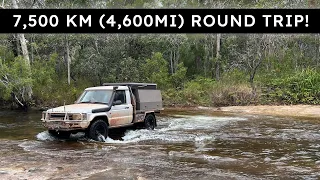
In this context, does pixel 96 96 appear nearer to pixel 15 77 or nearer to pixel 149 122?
pixel 149 122

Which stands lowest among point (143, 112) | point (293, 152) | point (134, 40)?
point (293, 152)

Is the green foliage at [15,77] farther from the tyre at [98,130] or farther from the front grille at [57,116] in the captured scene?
the tyre at [98,130]

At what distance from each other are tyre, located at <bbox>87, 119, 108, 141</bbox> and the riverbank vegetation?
43.5ft

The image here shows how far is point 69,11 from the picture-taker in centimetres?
1412

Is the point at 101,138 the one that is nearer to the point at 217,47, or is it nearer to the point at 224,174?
the point at 224,174

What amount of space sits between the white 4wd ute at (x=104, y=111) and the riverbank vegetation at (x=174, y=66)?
11.8 m

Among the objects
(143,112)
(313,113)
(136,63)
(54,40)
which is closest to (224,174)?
(143,112)

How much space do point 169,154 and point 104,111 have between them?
3.13 metres

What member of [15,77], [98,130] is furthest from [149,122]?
[15,77]

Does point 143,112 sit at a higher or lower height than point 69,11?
lower

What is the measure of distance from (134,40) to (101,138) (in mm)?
23039

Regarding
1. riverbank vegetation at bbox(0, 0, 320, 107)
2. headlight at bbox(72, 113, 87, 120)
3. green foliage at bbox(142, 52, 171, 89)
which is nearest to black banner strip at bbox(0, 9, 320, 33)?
headlight at bbox(72, 113, 87, 120)

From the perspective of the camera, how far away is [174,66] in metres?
36.2

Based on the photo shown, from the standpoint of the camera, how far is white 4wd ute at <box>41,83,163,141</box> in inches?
468
